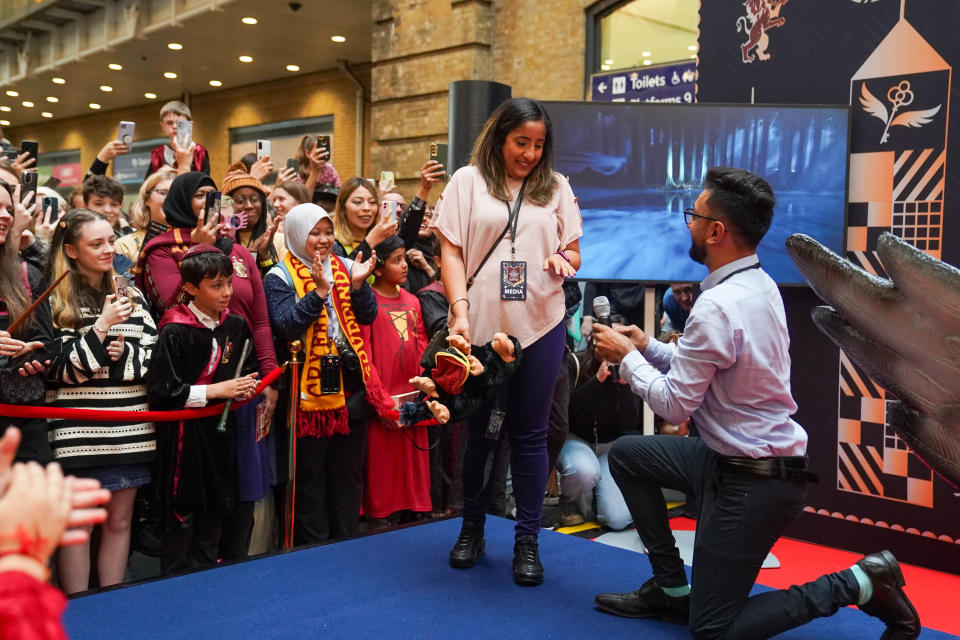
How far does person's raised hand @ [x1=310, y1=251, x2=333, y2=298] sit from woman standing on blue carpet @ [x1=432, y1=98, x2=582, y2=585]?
0.70 m

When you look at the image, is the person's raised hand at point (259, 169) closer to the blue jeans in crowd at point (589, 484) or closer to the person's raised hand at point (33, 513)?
the blue jeans in crowd at point (589, 484)

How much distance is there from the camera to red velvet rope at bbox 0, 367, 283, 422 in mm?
3060

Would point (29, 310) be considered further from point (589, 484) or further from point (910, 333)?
point (589, 484)

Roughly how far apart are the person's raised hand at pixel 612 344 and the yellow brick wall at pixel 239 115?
1120 cm

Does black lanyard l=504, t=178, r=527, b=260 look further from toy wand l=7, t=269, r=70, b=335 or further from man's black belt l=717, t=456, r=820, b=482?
toy wand l=7, t=269, r=70, b=335

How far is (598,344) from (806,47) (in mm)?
2671

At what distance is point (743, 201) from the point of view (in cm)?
281

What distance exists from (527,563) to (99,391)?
1.72 metres

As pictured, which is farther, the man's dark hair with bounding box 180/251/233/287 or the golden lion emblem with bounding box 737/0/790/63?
the golden lion emblem with bounding box 737/0/790/63

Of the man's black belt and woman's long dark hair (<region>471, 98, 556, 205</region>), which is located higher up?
woman's long dark hair (<region>471, 98, 556, 205</region>)

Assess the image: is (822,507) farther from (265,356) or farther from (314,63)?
(314,63)

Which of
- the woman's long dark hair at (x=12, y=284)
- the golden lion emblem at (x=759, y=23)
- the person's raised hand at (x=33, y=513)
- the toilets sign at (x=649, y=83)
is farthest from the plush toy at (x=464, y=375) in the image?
the toilets sign at (x=649, y=83)

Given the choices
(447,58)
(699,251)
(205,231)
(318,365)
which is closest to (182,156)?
(205,231)

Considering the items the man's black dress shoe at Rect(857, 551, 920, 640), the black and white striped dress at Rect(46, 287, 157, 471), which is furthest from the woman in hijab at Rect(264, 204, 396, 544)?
the man's black dress shoe at Rect(857, 551, 920, 640)
